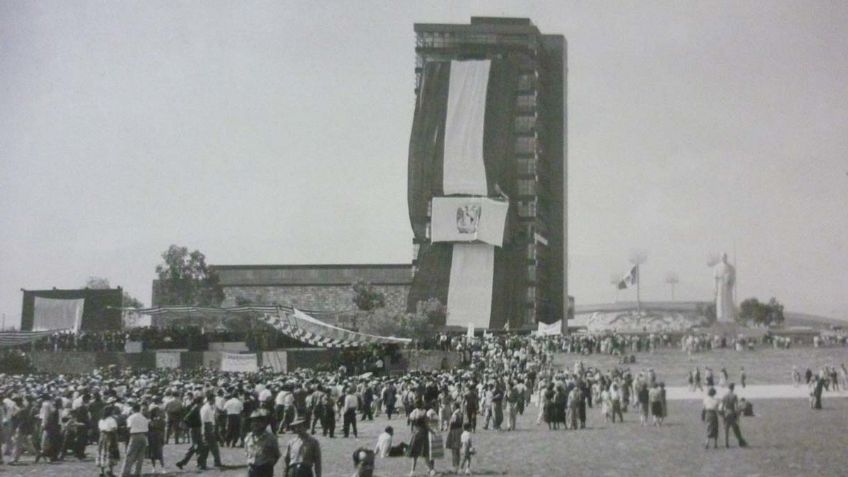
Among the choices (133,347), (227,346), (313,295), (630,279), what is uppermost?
(313,295)

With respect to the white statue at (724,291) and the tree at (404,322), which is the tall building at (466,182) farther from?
the white statue at (724,291)

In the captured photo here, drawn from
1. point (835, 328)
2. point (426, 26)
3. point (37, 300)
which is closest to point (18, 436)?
point (835, 328)

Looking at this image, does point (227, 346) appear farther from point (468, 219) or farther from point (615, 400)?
point (468, 219)

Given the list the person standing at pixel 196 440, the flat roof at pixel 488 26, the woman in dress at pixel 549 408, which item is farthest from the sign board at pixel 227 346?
the flat roof at pixel 488 26

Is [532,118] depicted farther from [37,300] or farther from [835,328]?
[835,328]

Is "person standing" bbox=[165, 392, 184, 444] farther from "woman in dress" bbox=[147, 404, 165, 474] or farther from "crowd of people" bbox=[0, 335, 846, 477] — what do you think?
"woman in dress" bbox=[147, 404, 165, 474]

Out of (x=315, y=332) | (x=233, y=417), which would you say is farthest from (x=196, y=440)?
(x=315, y=332)
